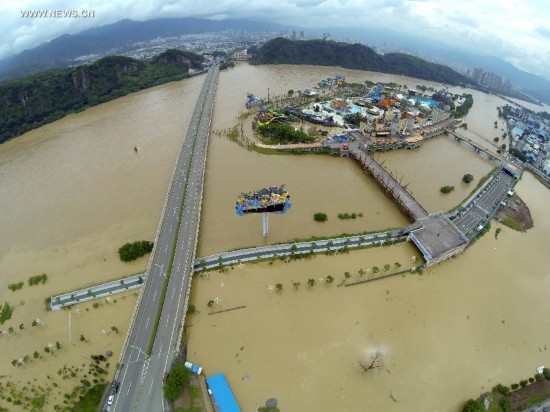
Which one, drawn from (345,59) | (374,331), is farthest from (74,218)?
(345,59)

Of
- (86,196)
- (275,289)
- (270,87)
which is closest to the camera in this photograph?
(275,289)

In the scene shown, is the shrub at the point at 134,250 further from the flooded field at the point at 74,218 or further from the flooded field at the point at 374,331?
the flooded field at the point at 374,331

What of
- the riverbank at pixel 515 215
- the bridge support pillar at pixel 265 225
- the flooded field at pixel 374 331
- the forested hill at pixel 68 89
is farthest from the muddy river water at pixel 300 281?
the forested hill at pixel 68 89

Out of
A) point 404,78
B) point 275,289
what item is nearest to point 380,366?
point 275,289

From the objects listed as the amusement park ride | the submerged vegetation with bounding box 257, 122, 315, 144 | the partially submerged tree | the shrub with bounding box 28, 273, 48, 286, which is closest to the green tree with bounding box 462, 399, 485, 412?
the partially submerged tree

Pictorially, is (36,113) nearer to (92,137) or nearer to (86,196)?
(92,137)

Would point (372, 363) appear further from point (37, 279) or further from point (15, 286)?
point (15, 286)
